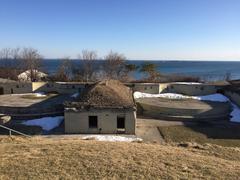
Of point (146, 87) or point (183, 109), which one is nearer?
point (183, 109)

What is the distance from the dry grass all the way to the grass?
26.4ft

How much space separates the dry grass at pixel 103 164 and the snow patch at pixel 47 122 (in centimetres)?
1100

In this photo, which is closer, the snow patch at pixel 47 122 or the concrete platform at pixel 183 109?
the snow patch at pixel 47 122

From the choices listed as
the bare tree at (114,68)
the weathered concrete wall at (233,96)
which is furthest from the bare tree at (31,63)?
the weathered concrete wall at (233,96)

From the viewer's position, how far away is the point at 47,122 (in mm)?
23562

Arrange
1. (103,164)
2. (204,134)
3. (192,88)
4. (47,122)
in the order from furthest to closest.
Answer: (192,88)
(47,122)
(204,134)
(103,164)

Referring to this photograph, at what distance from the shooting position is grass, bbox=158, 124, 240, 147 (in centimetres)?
1968

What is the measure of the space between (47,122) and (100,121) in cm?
542

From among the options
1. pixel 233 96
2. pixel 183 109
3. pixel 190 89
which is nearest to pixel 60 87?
pixel 183 109

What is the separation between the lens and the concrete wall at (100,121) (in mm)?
21469

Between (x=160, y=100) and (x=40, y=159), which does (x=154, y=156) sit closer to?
(x=40, y=159)

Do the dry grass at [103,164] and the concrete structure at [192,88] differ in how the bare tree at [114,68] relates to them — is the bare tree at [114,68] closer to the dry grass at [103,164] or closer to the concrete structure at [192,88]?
the concrete structure at [192,88]

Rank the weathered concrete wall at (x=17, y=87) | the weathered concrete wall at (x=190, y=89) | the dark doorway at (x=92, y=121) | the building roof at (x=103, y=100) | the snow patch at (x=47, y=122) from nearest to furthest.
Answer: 1. the building roof at (x=103, y=100)
2. the dark doorway at (x=92, y=121)
3. the snow patch at (x=47, y=122)
4. the weathered concrete wall at (x=17, y=87)
5. the weathered concrete wall at (x=190, y=89)

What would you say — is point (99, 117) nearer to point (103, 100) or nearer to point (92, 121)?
point (92, 121)
